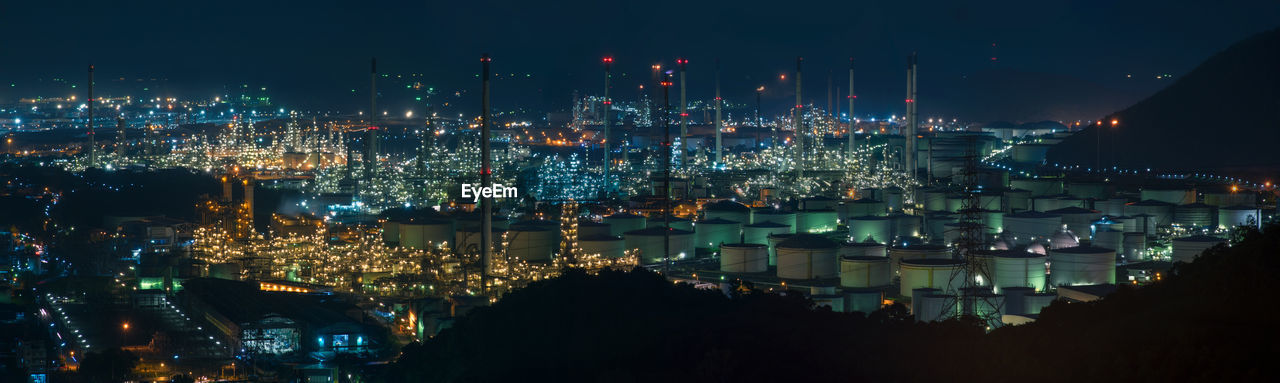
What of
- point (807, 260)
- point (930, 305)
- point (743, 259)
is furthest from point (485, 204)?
point (930, 305)

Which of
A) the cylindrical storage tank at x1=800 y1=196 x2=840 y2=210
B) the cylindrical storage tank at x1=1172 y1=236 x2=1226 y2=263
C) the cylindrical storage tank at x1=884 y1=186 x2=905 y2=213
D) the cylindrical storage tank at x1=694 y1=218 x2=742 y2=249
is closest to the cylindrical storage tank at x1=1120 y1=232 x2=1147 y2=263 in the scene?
the cylindrical storage tank at x1=1172 y1=236 x2=1226 y2=263

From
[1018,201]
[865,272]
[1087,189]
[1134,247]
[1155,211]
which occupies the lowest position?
[865,272]

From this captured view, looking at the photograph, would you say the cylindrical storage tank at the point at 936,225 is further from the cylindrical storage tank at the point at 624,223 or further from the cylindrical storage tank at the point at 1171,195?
the cylindrical storage tank at the point at 624,223

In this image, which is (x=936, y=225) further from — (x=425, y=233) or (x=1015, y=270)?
(x=425, y=233)

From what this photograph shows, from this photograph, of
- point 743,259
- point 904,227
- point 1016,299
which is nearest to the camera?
point 1016,299

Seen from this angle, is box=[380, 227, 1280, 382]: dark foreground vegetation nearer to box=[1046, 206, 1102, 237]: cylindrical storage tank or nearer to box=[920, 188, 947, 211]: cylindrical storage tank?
box=[1046, 206, 1102, 237]: cylindrical storage tank

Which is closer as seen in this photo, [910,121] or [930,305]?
[930,305]

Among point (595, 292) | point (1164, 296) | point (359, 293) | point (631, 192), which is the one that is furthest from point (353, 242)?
point (1164, 296)

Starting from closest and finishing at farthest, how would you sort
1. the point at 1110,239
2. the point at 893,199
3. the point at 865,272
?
1. the point at 865,272
2. the point at 1110,239
3. the point at 893,199

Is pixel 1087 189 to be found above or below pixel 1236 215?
above
